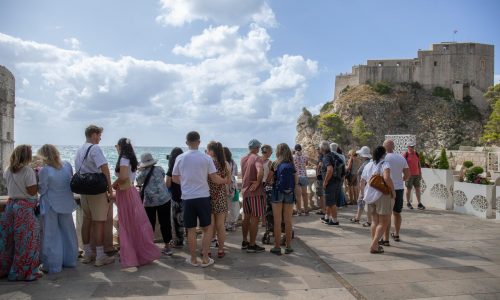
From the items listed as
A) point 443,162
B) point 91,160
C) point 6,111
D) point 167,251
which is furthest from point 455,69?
point 91,160

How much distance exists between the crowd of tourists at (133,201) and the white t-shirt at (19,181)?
11mm

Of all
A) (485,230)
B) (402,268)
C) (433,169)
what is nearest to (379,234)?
(402,268)

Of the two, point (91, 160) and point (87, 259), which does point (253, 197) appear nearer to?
point (91, 160)

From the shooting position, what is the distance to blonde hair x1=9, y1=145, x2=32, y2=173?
15.9 feet

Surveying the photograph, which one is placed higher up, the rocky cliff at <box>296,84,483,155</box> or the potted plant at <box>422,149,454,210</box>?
the rocky cliff at <box>296,84,483,155</box>

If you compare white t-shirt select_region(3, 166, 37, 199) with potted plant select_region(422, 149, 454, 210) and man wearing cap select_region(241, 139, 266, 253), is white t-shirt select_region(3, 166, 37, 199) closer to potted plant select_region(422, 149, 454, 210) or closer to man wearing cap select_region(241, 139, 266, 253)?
man wearing cap select_region(241, 139, 266, 253)

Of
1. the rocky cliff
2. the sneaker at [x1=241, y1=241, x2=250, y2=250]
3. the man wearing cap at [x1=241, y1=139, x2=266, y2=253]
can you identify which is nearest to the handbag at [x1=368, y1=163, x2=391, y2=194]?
the man wearing cap at [x1=241, y1=139, x2=266, y2=253]

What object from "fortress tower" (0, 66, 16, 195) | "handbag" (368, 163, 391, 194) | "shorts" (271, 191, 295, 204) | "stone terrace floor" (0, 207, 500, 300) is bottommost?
"stone terrace floor" (0, 207, 500, 300)

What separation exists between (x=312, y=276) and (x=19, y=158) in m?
4.07

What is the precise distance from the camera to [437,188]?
35.6 ft

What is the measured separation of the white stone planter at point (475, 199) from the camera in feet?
30.2

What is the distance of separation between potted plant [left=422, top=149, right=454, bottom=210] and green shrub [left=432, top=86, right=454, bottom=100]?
60.1 m

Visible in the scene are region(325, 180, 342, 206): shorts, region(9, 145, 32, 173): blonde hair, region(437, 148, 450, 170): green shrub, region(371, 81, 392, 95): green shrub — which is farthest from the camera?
region(371, 81, 392, 95): green shrub

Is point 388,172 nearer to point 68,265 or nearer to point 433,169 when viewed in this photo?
point 68,265
